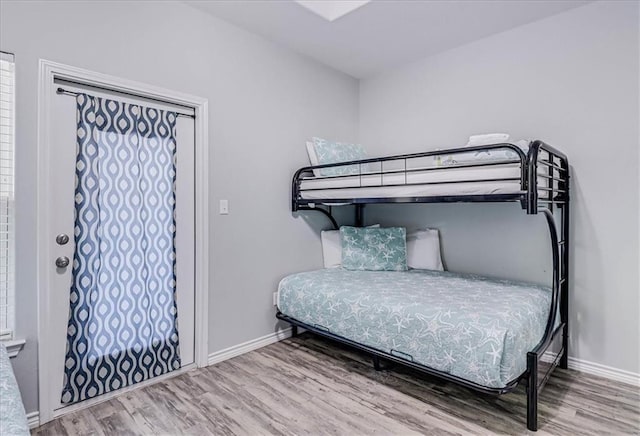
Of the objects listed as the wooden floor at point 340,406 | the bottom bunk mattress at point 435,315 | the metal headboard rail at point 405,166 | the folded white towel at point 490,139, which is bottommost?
the wooden floor at point 340,406

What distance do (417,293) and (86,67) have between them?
7.67ft

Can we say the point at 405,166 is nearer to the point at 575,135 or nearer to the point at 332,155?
the point at 332,155

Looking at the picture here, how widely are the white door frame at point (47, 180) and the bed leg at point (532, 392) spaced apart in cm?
200

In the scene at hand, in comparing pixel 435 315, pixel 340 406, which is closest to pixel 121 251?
pixel 340 406

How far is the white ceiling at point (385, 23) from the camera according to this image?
2.39 meters

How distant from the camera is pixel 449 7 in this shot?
241 centimetres

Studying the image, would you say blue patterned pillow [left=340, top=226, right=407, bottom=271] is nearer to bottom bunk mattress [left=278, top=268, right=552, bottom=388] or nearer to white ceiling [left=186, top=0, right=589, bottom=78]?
bottom bunk mattress [left=278, top=268, right=552, bottom=388]

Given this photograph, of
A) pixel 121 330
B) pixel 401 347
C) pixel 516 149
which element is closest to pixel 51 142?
pixel 121 330

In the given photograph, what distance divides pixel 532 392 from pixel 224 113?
2547mm

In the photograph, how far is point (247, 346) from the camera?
9.13ft

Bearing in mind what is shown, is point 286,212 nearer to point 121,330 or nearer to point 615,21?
point 121,330

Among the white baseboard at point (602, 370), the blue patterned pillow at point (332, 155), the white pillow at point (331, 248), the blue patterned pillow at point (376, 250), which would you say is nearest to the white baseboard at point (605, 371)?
the white baseboard at point (602, 370)

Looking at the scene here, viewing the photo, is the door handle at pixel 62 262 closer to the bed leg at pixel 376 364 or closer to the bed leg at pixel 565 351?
the bed leg at pixel 376 364

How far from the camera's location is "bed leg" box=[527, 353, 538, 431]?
1.75 m
